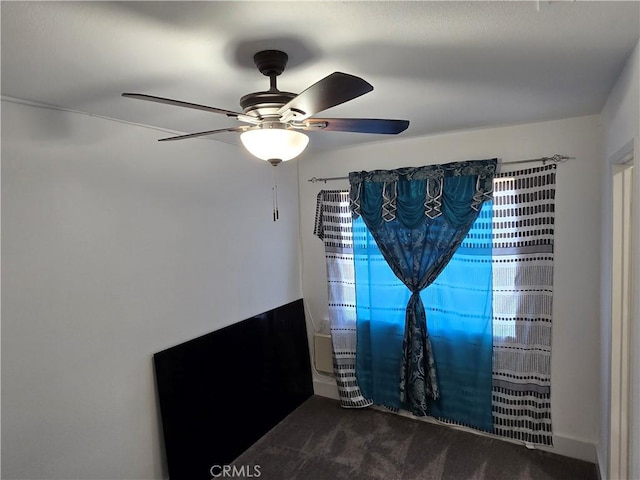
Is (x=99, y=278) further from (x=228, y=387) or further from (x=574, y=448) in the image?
(x=574, y=448)

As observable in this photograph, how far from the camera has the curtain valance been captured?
9.34ft

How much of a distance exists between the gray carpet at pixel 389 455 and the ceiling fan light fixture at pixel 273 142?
2258mm

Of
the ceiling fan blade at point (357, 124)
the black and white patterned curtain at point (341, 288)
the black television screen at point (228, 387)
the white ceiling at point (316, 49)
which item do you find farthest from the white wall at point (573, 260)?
the black television screen at point (228, 387)

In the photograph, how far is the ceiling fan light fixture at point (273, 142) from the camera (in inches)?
57.3

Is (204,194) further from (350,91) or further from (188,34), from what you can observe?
(350,91)

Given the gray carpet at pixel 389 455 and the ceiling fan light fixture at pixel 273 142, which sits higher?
the ceiling fan light fixture at pixel 273 142

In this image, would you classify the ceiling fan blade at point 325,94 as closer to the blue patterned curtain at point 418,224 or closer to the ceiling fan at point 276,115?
the ceiling fan at point 276,115

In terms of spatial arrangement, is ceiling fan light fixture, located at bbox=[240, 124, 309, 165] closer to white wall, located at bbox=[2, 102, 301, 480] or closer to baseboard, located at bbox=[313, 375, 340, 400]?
white wall, located at bbox=[2, 102, 301, 480]

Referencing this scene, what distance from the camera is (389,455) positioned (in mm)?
2850

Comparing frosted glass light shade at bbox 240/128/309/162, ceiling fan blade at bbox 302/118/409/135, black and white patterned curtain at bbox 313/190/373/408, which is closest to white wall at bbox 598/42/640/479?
ceiling fan blade at bbox 302/118/409/135

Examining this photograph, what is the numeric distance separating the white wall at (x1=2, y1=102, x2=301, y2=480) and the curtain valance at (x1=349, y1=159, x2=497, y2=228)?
3.70 ft

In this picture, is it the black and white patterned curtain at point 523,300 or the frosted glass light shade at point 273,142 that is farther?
the black and white patterned curtain at point 523,300

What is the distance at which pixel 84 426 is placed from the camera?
210cm

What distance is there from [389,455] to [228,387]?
4.22ft
